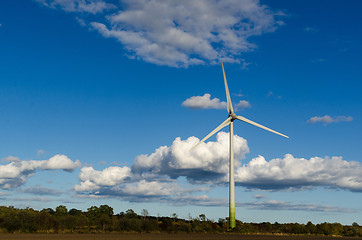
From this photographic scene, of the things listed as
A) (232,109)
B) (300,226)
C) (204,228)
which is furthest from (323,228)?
(232,109)

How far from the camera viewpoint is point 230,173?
298ft

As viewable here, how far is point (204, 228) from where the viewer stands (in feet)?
333

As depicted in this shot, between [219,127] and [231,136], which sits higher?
[219,127]

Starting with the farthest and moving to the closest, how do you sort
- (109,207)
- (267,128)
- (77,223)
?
(109,207) < (77,223) < (267,128)

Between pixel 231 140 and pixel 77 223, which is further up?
pixel 231 140

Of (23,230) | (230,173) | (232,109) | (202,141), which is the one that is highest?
(232,109)

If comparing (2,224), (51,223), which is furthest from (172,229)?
(2,224)

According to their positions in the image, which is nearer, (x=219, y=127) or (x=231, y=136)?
(x=231, y=136)

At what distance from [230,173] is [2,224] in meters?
55.8

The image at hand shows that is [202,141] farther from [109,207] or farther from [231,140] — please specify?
[109,207]

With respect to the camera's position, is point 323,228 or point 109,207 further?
point 109,207

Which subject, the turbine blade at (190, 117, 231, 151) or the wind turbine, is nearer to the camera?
the wind turbine

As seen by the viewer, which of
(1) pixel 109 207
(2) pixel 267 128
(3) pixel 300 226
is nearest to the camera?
(2) pixel 267 128

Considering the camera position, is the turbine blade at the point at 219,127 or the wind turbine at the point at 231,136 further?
the turbine blade at the point at 219,127
